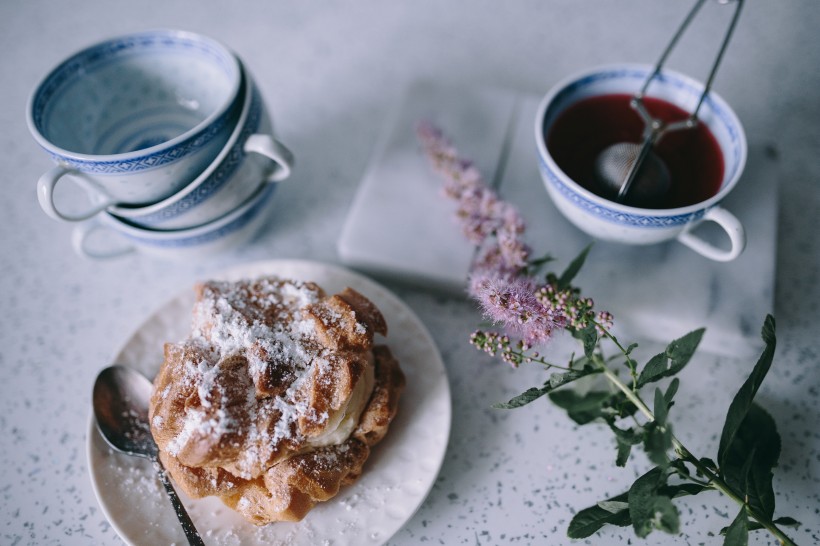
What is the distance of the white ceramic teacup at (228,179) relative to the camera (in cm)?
77

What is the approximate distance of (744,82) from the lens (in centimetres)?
110

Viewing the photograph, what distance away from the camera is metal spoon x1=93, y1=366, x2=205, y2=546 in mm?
733

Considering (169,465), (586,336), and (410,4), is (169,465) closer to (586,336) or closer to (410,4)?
(586,336)

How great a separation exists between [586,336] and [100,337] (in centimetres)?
72

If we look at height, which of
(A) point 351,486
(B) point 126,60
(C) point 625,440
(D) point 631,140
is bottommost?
(A) point 351,486

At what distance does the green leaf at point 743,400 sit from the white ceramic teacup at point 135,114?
71 cm

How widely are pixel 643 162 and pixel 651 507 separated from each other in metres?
0.45

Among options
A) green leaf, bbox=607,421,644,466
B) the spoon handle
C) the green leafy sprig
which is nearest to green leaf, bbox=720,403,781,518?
the green leafy sprig

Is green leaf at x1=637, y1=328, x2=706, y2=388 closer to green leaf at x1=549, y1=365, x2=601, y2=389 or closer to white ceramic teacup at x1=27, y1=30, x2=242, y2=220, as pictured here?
green leaf at x1=549, y1=365, x2=601, y2=389

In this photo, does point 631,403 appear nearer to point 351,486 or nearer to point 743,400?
point 743,400

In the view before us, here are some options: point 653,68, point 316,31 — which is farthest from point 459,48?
point 653,68

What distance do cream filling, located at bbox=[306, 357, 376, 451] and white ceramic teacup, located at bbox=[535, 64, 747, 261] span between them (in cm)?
36

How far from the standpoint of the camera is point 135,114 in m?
0.94

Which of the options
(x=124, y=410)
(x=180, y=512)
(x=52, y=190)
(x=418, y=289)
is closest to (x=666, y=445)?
(x=418, y=289)
